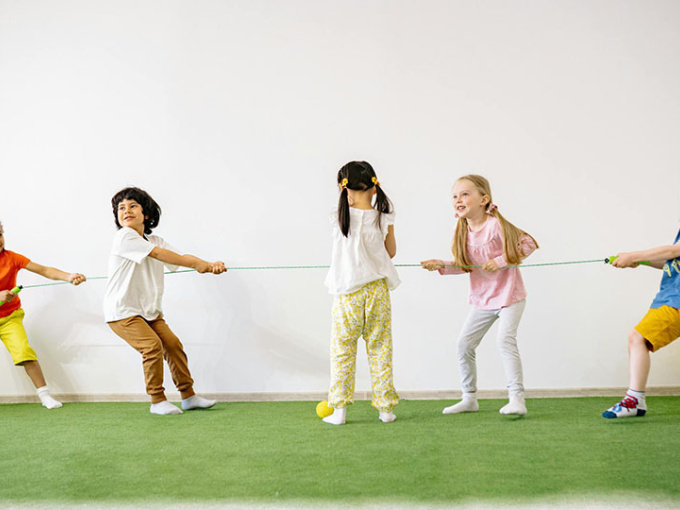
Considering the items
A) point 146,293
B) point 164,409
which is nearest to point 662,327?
point 164,409

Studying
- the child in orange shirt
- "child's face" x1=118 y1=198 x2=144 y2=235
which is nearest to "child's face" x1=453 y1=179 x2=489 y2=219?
"child's face" x1=118 y1=198 x2=144 y2=235

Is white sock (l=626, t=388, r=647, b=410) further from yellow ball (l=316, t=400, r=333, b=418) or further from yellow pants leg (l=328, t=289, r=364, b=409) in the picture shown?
yellow ball (l=316, t=400, r=333, b=418)

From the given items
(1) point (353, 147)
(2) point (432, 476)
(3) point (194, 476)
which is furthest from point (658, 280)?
(3) point (194, 476)

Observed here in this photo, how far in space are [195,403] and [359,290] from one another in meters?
1.15

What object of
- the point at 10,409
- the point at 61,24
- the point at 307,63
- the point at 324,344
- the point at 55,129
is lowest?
the point at 10,409

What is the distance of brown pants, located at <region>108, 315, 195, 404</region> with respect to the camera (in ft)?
10.5

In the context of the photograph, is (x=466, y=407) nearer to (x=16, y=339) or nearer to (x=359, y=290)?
(x=359, y=290)

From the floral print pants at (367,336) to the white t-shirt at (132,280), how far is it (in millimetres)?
1069

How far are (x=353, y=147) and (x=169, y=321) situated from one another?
143 centimetres

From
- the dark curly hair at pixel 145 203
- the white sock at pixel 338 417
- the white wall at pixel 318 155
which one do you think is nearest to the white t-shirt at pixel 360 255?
the white sock at pixel 338 417

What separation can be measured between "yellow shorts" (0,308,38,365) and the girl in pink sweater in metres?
2.25

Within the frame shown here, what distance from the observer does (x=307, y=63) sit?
145 inches

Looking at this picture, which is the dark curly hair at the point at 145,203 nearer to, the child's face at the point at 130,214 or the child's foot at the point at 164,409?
the child's face at the point at 130,214

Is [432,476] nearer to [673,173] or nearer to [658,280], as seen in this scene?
[658,280]
